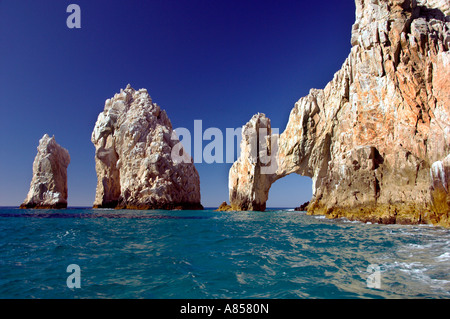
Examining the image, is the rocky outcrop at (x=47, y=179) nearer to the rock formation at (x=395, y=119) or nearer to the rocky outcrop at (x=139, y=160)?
the rocky outcrop at (x=139, y=160)

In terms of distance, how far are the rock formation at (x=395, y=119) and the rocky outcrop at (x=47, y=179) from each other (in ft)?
205

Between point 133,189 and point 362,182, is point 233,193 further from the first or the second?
point 362,182

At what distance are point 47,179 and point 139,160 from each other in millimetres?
23833

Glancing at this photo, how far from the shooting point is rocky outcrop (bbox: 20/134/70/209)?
60.6 meters

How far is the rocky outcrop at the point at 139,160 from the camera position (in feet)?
191

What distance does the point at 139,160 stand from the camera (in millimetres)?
61188

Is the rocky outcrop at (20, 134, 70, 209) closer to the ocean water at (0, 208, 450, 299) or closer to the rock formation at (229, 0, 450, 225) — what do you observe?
the ocean water at (0, 208, 450, 299)

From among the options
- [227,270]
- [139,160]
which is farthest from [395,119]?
[139,160]

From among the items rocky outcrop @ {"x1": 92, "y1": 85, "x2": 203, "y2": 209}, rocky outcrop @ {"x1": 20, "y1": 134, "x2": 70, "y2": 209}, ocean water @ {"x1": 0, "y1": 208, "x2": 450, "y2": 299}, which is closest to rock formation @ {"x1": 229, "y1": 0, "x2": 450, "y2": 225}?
ocean water @ {"x1": 0, "y1": 208, "x2": 450, "y2": 299}

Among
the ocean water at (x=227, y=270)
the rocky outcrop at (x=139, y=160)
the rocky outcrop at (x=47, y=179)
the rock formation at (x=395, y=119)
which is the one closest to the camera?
the ocean water at (x=227, y=270)

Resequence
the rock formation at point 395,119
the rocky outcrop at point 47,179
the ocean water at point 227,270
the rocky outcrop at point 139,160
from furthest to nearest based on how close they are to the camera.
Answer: the rocky outcrop at point 47,179, the rocky outcrop at point 139,160, the rock formation at point 395,119, the ocean water at point 227,270

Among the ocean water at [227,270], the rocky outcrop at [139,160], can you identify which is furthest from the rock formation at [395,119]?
the rocky outcrop at [139,160]

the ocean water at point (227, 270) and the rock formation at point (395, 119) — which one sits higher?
the rock formation at point (395, 119)

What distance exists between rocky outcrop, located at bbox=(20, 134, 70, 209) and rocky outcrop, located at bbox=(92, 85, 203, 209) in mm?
8678
